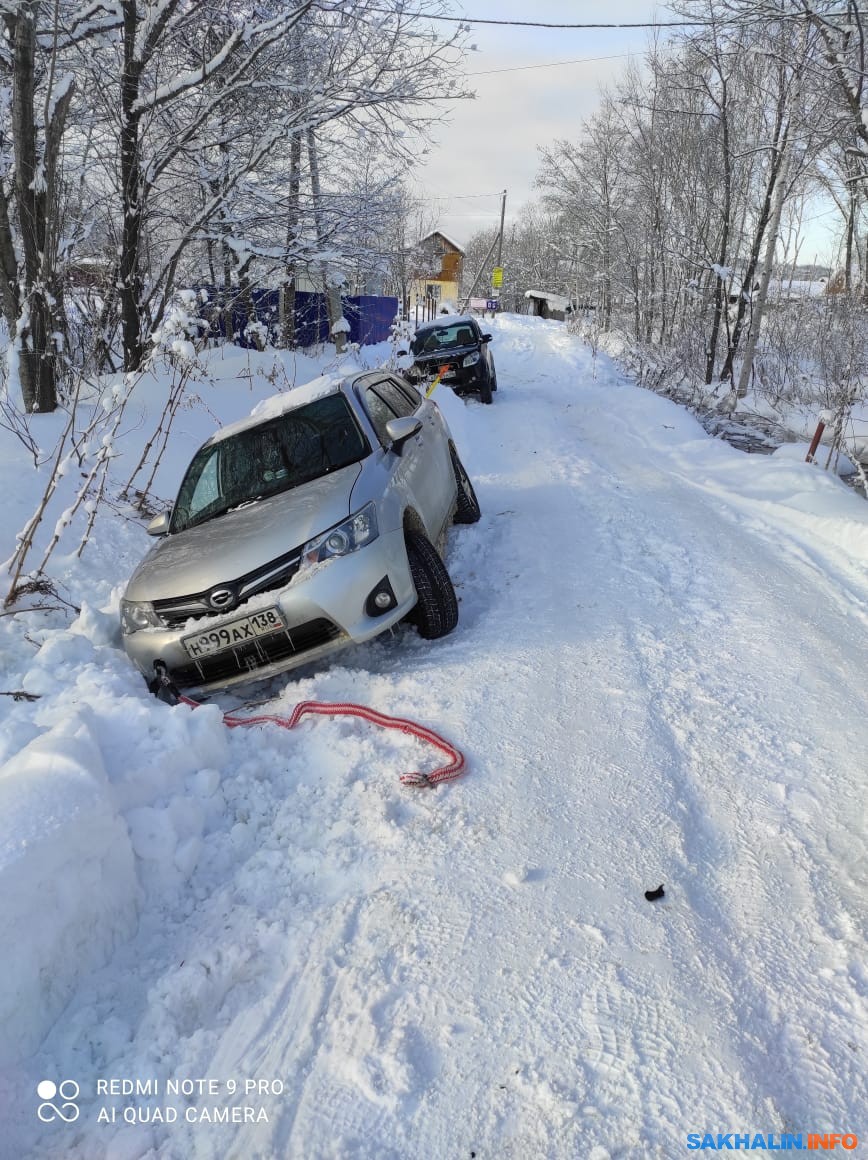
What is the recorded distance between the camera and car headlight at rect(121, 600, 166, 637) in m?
4.18

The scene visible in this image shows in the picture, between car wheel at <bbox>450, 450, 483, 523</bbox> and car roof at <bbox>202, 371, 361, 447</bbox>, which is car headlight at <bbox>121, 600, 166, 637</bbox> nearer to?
car roof at <bbox>202, 371, 361, 447</bbox>

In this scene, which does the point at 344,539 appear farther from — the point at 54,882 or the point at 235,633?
the point at 54,882

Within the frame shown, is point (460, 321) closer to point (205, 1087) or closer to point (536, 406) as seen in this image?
point (536, 406)

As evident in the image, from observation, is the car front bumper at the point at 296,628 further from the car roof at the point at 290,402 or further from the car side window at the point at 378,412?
the car roof at the point at 290,402


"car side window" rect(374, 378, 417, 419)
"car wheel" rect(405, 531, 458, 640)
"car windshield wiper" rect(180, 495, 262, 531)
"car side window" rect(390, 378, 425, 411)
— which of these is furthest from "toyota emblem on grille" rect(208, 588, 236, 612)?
"car side window" rect(390, 378, 425, 411)

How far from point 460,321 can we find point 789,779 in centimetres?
1491

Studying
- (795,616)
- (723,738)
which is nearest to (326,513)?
(723,738)

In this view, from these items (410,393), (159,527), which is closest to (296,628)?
(159,527)

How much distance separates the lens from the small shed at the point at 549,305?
5953cm

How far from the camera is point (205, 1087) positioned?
6.73 ft

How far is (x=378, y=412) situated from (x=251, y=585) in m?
2.14

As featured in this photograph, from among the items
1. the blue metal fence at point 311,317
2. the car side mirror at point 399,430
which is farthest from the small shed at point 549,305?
the car side mirror at point 399,430

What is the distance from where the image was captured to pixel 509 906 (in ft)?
8.54

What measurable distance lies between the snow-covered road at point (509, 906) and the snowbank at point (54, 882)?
0.31ft
